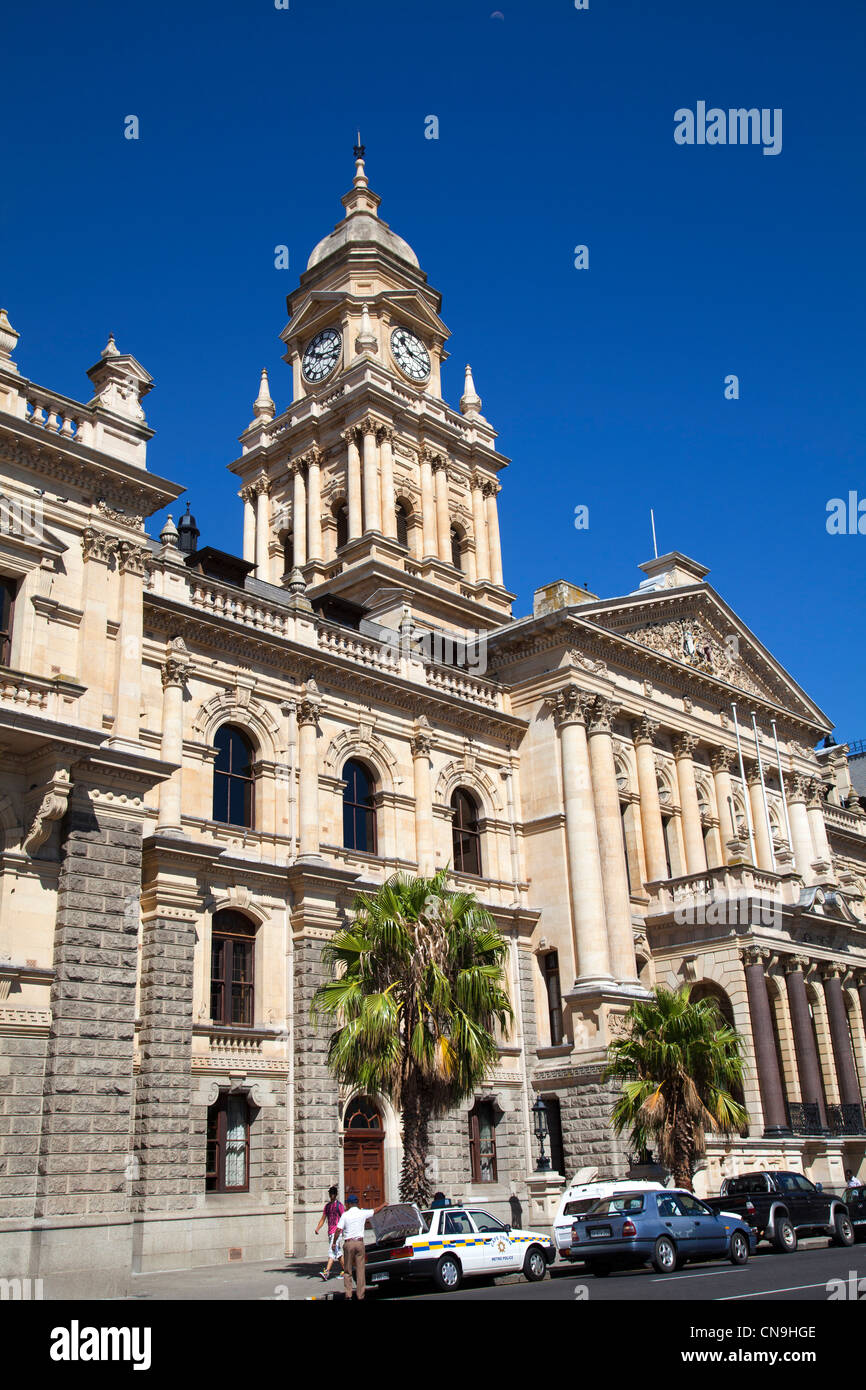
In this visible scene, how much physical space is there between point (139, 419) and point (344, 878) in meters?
12.3

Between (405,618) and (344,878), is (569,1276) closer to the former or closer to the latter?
(344,878)

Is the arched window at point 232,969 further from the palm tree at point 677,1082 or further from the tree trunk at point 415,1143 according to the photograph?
the palm tree at point 677,1082

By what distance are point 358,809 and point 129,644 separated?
11.4 meters

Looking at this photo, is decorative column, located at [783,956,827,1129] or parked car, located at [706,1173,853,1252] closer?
parked car, located at [706,1173,853,1252]

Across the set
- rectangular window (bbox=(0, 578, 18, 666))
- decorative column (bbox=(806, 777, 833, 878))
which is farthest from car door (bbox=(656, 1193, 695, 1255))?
decorative column (bbox=(806, 777, 833, 878))

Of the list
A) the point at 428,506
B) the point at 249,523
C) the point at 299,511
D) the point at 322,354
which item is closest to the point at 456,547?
the point at 428,506

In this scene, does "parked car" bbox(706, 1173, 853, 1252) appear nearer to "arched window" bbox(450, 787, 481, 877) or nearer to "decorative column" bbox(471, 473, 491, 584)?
"arched window" bbox(450, 787, 481, 877)

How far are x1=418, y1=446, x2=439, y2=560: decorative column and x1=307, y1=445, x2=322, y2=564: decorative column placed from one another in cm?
439

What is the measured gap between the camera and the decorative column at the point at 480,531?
5247 centimetres

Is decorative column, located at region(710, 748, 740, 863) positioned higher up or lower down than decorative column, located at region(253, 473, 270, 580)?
lower down

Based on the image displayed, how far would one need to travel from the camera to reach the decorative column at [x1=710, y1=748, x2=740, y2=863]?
44.5 m

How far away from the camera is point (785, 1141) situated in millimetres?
34312

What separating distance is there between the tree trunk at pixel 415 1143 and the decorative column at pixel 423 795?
467 inches
